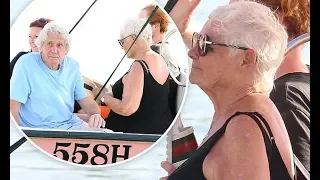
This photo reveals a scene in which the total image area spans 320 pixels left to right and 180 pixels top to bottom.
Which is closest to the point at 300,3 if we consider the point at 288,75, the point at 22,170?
the point at 288,75

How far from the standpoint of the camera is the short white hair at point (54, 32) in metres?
4.19

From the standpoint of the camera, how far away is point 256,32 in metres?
4.13

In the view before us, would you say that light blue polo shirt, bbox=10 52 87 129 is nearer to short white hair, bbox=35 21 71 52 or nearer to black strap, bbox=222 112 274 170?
short white hair, bbox=35 21 71 52

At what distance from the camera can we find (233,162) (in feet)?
13.3

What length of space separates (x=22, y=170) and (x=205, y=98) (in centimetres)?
102

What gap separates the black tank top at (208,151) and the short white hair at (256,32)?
28cm

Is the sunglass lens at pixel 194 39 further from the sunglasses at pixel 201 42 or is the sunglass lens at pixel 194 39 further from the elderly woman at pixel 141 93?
the elderly woman at pixel 141 93

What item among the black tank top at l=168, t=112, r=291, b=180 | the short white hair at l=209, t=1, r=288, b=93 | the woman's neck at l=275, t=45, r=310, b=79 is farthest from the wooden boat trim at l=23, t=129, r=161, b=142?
the woman's neck at l=275, t=45, r=310, b=79

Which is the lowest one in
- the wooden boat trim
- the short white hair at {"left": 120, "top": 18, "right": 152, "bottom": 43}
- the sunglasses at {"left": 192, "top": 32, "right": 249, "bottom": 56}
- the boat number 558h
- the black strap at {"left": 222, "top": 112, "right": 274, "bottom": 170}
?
the boat number 558h

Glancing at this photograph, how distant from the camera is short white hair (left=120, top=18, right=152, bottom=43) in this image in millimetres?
4246

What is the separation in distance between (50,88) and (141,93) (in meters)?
0.47

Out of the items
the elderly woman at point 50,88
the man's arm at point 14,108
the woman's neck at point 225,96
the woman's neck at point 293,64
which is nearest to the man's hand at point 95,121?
the elderly woman at point 50,88

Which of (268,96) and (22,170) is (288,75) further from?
(22,170)

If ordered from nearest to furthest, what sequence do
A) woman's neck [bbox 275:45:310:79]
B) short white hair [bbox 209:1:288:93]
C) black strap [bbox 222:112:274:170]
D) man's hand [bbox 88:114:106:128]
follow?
black strap [bbox 222:112:274:170], short white hair [bbox 209:1:288:93], man's hand [bbox 88:114:106:128], woman's neck [bbox 275:45:310:79]
